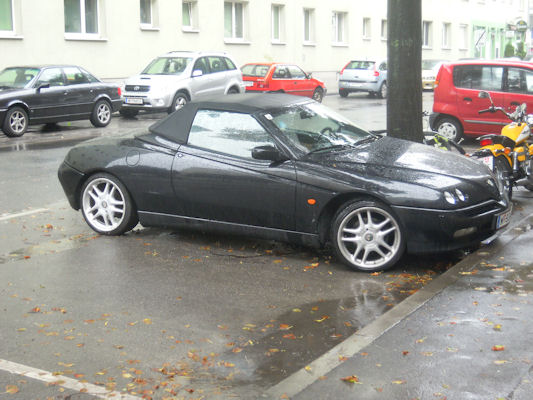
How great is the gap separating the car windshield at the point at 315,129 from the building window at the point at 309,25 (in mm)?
31881

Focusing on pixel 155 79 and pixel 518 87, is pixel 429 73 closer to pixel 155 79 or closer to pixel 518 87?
pixel 155 79

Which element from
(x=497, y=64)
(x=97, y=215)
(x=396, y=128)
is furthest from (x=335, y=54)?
(x=97, y=215)

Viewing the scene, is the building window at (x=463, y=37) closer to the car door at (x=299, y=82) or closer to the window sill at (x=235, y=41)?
the window sill at (x=235, y=41)

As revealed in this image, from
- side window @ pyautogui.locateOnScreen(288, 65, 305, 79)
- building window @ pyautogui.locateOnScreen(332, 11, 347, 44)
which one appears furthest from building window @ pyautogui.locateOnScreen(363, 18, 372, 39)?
side window @ pyautogui.locateOnScreen(288, 65, 305, 79)

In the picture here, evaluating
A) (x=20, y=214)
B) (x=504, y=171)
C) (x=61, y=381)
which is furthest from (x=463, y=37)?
(x=61, y=381)

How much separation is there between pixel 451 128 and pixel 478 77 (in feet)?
3.57

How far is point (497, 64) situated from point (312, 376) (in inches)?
486

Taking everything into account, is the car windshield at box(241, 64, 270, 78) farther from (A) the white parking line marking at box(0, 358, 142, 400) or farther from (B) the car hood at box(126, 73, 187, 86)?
(A) the white parking line marking at box(0, 358, 142, 400)

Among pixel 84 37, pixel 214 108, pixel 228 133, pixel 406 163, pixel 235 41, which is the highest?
pixel 235 41

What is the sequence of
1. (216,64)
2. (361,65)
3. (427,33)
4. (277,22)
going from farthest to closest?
(427,33) < (277,22) < (361,65) < (216,64)

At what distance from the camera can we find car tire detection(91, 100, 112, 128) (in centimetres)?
2042

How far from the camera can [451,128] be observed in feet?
52.1

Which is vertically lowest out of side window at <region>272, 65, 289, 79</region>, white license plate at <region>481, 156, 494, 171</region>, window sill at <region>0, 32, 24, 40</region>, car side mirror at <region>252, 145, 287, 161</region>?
white license plate at <region>481, 156, 494, 171</region>

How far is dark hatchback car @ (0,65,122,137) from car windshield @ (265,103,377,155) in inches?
459
